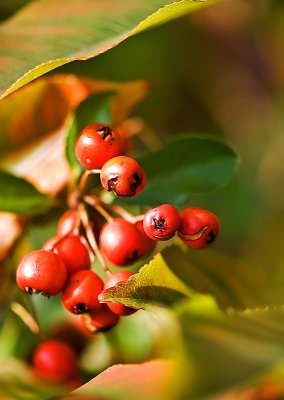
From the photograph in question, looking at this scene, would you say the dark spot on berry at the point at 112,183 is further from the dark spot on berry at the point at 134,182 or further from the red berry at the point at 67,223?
the red berry at the point at 67,223

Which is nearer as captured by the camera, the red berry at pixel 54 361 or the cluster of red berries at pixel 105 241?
the cluster of red berries at pixel 105 241

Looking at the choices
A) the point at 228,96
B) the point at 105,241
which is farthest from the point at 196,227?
the point at 228,96

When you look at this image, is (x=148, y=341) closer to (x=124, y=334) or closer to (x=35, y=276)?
(x=124, y=334)

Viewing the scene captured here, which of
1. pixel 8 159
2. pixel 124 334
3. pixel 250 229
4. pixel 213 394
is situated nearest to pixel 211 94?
pixel 250 229

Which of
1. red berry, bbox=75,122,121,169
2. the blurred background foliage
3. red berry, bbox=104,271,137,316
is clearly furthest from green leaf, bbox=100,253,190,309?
the blurred background foliage

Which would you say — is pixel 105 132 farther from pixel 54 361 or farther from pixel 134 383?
pixel 54 361

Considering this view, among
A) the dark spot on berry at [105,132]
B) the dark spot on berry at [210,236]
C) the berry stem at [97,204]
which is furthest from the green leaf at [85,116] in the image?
the dark spot on berry at [210,236]
